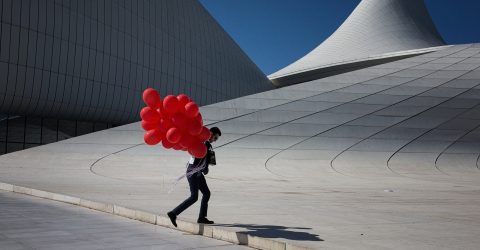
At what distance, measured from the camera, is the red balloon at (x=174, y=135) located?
19.4 feet

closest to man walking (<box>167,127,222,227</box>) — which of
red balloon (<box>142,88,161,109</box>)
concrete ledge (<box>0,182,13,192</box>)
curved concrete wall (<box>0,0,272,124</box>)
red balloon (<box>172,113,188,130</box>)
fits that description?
red balloon (<box>172,113,188,130</box>)

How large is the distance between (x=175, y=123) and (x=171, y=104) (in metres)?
0.23

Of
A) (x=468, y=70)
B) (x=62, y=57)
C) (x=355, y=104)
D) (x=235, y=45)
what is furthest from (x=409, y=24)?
(x=62, y=57)

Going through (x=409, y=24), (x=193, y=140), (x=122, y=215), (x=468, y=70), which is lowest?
(x=122, y=215)

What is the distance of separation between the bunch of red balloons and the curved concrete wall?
17.6 metres

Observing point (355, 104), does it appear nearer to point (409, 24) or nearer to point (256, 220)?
point (256, 220)

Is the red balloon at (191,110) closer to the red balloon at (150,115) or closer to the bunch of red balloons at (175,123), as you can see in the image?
the bunch of red balloons at (175,123)

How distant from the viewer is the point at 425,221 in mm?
6559

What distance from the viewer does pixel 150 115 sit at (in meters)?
6.12

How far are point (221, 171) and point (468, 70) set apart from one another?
14.6 meters

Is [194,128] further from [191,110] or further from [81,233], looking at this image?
[81,233]

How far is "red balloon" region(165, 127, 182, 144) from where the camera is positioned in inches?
A: 233

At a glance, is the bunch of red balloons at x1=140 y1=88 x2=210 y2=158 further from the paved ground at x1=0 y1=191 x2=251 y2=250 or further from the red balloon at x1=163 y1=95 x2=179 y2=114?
the paved ground at x1=0 y1=191 x2=251 y2=250

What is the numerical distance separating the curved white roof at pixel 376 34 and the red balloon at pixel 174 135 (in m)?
A: 39.2
